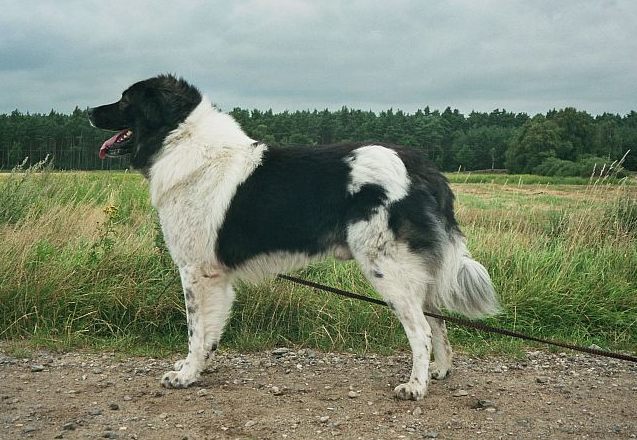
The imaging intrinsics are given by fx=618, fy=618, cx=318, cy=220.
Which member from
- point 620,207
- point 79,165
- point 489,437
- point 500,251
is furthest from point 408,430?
point 79,165

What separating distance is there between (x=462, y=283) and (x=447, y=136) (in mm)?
13416

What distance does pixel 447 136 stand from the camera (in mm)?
17047

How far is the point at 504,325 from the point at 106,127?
3.95 metres

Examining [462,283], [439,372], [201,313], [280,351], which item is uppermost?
[462,283]

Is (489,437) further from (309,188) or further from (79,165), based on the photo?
(79,165)

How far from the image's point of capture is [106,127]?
15.0 ft

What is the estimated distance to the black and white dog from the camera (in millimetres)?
3902

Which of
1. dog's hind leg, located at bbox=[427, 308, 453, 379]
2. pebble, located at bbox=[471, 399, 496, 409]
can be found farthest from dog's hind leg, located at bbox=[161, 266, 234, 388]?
pebble, located at bbox=[471, 399, 496, 409]

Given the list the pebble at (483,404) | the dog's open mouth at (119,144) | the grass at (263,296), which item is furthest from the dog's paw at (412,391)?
the dog's open mouth at (119,144)

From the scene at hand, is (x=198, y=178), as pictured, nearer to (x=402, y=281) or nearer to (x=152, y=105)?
(x=152, y=105)

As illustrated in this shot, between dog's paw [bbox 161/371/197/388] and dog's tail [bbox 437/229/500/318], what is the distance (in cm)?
180

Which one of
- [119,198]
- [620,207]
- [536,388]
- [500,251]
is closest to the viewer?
[536,388]

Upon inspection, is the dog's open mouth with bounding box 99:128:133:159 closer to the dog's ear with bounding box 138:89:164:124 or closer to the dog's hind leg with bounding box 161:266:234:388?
the dog's ear with bounding box 138:89:164:124

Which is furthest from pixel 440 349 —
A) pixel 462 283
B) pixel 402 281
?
pixel 402 281
